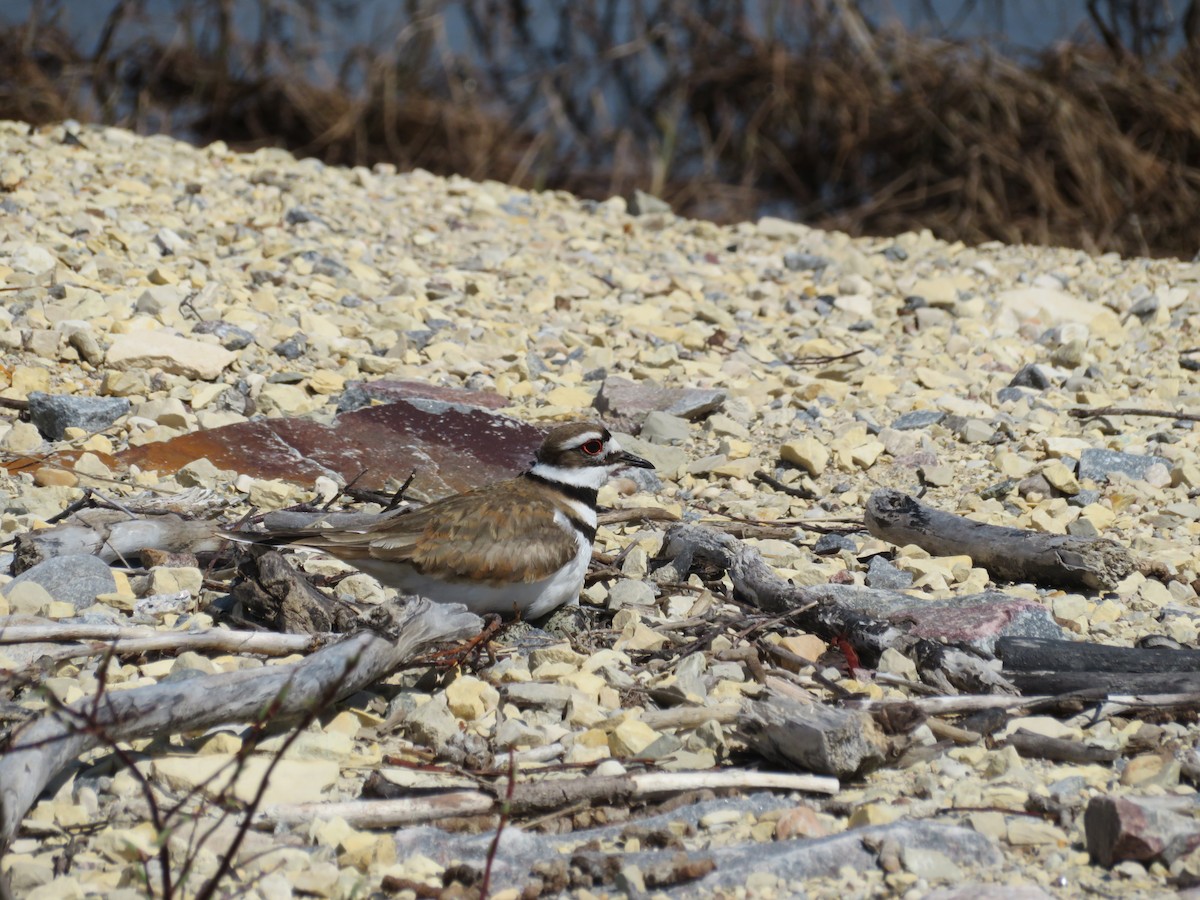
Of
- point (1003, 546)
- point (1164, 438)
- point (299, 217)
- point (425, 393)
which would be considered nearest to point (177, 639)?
point (1003, 546)

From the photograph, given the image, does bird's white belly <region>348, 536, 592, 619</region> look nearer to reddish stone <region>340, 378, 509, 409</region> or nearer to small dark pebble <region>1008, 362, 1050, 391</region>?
reddish stone <region>340, 378, 509, 409</region>

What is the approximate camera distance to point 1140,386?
241 inches

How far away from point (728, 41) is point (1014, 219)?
283 centimetres

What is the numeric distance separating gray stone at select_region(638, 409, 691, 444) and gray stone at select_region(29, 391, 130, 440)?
203 cm

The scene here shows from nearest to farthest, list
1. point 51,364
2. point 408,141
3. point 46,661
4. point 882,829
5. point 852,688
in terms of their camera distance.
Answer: point 882,829 < point 46,661 < point 852,688 < point 51,364 < point 408,141

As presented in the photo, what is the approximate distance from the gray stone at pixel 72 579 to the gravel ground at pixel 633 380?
4 centimetres

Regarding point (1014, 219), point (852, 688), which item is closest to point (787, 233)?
point (1014, 219)

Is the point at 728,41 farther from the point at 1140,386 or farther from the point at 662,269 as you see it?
the point at 1140,386

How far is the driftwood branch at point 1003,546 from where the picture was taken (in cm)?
376

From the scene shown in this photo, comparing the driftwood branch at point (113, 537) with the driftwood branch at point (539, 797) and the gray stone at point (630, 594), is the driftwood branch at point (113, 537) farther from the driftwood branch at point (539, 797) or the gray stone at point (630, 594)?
the driftwood branch at point (539, 797)

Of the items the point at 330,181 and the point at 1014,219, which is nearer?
the point at 330,181

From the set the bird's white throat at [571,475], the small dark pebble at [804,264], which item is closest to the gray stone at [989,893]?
the bird's white throat at [571,475]

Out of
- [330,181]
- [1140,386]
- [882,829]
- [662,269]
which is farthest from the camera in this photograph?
[330,181]

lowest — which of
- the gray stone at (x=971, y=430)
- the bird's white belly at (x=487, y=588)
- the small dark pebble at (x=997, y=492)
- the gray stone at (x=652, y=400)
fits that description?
the gray stone at (x=652, y=400)
